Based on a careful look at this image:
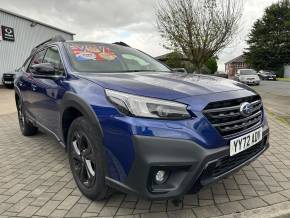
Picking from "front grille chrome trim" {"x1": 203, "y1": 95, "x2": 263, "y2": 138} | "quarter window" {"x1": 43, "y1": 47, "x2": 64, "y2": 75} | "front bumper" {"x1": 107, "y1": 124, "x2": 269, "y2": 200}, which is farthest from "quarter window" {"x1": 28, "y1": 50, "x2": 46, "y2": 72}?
"front grille chrome trim" {"x1": 203, "y1": 95, "x2": 263, "y2": 138}

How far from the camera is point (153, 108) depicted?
233cm

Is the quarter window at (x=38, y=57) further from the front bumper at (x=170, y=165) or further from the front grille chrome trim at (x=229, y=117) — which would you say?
the front grille chrome trim at (x=229, y=117)

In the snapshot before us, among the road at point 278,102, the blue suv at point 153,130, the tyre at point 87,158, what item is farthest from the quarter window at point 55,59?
the road at point 278,102

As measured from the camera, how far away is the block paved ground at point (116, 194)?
9.16ft

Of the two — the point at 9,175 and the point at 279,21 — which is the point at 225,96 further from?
the point at 279,21

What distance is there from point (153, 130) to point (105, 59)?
65.7 inches

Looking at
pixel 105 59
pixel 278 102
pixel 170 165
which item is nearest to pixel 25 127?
pixel 105 59

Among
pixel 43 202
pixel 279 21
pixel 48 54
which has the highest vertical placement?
pixel 279 21

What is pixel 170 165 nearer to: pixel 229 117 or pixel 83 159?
pixel 229 117

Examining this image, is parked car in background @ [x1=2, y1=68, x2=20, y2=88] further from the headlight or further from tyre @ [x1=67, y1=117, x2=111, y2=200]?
the headlight

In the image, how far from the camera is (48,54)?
4203 millimetres

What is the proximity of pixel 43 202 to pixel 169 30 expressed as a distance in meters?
15.8

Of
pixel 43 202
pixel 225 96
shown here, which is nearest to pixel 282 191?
pixel 225 96

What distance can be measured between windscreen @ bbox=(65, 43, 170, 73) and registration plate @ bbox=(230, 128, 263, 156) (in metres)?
1.55
